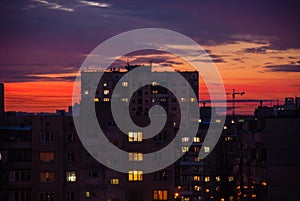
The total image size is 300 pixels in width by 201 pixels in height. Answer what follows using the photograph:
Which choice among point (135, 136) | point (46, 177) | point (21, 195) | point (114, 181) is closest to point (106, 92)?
point (135, 136)

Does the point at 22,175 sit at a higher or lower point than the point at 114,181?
higher

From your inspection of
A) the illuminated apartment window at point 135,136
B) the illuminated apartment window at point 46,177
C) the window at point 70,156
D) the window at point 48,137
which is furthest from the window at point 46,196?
the illuminated apartment window at point 135,136

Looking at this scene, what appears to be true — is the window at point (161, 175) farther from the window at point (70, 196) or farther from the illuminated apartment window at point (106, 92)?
the illuminated apartment window at point (106, 92)

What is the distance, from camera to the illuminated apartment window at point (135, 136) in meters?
40.4

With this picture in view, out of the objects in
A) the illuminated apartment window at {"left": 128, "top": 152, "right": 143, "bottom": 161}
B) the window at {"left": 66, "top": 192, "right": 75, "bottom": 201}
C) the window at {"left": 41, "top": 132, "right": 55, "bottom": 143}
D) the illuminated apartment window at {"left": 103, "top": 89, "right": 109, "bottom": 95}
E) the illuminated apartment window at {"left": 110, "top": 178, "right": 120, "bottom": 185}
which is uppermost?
the illuminated apartment window at {"left": 103, "top": 89, "right": 109, "bottom": 95}

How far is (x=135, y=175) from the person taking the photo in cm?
4003

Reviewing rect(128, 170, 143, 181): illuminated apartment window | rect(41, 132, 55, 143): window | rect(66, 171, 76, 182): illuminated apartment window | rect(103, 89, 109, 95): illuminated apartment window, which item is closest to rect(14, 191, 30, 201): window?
rect(66, 171, 76, 182): illuminated apartment window

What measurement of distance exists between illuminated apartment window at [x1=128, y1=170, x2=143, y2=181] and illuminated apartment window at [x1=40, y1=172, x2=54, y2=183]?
479 cm

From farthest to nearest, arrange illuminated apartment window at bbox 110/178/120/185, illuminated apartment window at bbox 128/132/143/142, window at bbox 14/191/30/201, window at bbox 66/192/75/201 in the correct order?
illuminated apartment window at bbox 128/132/143/142 → illuminated apartment window at bbox 110/178/120/185 → window at bbox 66/192/75/201 → window at bbox 14/191/30/201

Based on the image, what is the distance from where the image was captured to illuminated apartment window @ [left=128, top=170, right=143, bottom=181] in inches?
1571

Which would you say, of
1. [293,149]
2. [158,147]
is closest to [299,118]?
[293,149]

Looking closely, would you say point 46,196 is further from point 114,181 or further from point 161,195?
point 161,195

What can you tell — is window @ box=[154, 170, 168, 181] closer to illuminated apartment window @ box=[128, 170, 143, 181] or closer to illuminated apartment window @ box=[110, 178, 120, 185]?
illuminated apartment window @ box=[128, 170, 143, 181]

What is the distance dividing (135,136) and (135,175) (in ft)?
7.96
